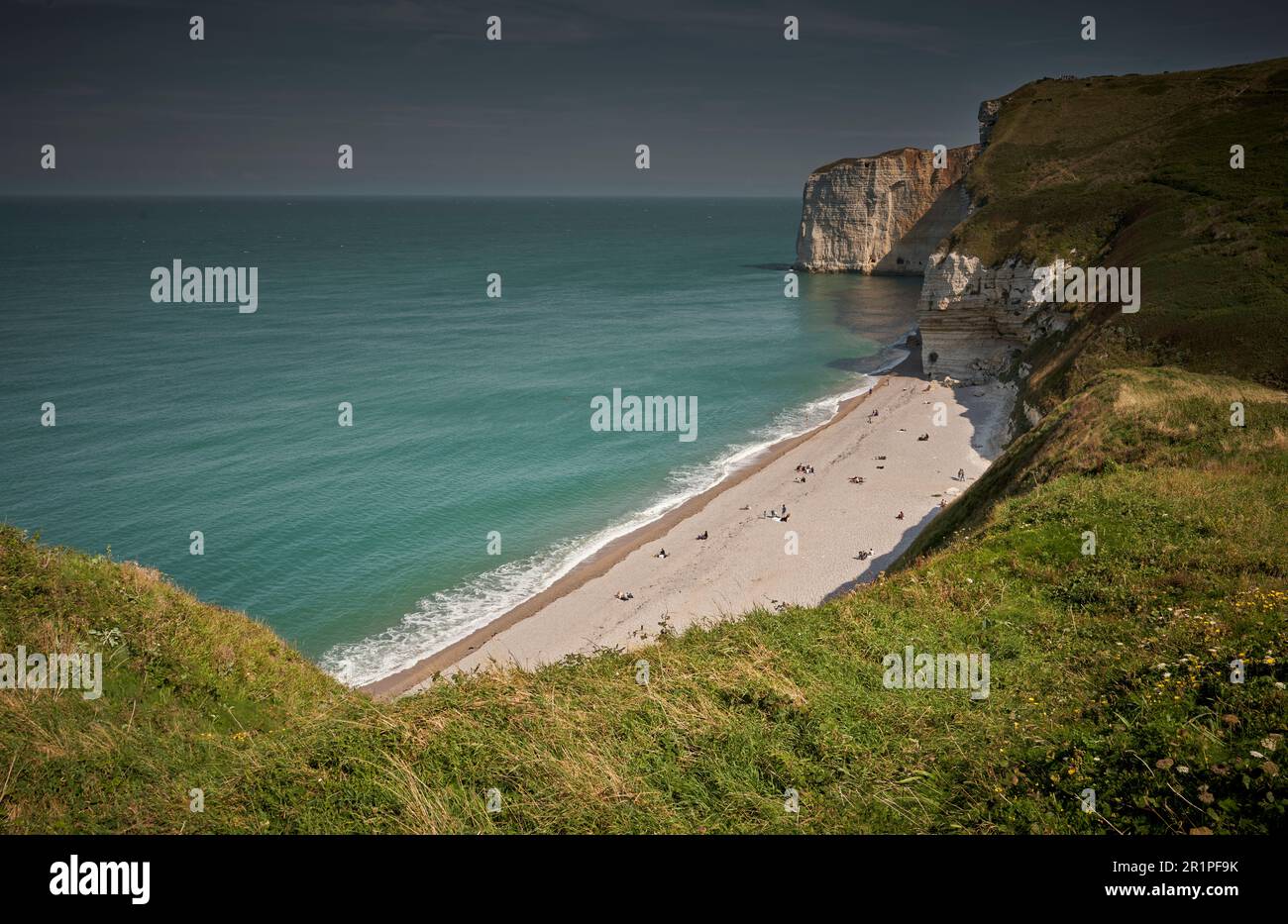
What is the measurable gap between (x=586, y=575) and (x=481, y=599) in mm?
4656

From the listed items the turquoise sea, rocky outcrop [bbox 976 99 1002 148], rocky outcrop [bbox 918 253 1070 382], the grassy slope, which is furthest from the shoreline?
rocky outcrop [bbox 976 99 1002 148]

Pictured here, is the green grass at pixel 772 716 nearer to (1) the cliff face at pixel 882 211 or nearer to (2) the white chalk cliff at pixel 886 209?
(2) the white chalk cliff at pixel 886 209

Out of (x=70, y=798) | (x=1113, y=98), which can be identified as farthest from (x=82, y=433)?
(x=1113, y=98)

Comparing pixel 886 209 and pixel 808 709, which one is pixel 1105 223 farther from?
pixel 886 209

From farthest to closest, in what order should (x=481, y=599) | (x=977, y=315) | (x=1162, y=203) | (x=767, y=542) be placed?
1. (x=977, y=315)
2. (x=1162, y=203)
3. (x=767, y=542)
4. (x=481, y=599)

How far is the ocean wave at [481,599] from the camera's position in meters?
28.4

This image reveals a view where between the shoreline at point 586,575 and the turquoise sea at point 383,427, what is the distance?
80 centimetres

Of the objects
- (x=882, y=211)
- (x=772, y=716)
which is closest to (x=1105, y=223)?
(x=772, y=716)

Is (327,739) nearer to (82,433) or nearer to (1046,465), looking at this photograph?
(1046,465)

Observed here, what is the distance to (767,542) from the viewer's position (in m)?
36.1

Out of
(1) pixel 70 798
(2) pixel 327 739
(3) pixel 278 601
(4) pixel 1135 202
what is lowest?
(3) pixel 278 601

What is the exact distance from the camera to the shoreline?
27016mm
